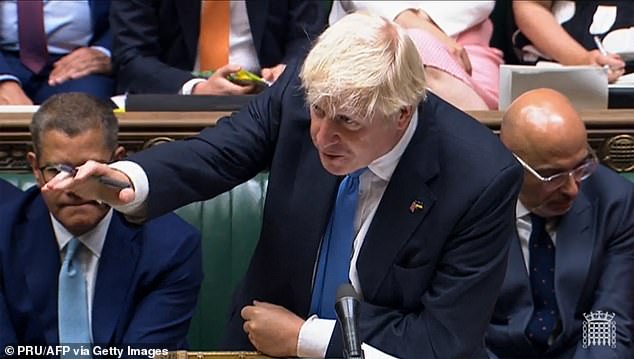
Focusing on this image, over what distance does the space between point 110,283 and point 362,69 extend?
0.87 meters

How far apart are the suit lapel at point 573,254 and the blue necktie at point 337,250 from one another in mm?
545

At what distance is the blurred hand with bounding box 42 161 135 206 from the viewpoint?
1.79m

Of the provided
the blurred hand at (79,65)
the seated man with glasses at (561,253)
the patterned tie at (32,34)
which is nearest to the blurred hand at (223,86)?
the blurred hand at (79,65)

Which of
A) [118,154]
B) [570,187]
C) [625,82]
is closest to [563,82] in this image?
[625,82]

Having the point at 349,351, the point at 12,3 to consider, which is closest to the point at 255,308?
the point at 349,351

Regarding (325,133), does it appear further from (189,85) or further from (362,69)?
(189,85)

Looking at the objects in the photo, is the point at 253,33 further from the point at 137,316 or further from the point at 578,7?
the point at 137,316

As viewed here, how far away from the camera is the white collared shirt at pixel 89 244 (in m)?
2.48

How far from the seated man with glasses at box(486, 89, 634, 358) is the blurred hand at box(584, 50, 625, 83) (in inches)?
27.8

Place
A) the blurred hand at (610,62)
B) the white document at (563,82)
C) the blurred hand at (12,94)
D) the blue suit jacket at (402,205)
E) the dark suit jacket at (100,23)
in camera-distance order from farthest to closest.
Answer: the dark suit jacket at (100,23) → the blurred hand at (12,94) → the blurred hand at (610,62) → the white document at (563,82) → the blue suit jacket at (402,205)

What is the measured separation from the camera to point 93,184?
183 cm

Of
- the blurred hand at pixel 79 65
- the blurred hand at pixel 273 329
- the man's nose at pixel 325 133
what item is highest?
the man's nose at pixel 325 133

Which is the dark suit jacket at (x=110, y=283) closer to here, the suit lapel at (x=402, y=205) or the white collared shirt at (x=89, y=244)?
the white collared shirt at (x=89, y=244)

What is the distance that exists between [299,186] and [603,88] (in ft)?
3.65
